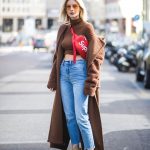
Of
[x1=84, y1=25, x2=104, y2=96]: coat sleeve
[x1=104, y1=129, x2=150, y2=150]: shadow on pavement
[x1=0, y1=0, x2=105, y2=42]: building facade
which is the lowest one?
[x1=104, y1=129, x2=150, y2=150]: shadow on pavement

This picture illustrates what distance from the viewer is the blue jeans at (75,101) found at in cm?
604

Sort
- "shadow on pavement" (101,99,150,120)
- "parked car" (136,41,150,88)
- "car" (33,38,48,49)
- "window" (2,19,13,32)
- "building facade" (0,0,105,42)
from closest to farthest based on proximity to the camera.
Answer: "shadow on pavement" (101,99,150,120) → "parked car" (136,41,150,88) → "car" (33,38,48,49) → "building facade" (0,0,105,42) → "window" (2,19,13,32)

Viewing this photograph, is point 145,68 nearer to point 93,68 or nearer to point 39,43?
point 93,68

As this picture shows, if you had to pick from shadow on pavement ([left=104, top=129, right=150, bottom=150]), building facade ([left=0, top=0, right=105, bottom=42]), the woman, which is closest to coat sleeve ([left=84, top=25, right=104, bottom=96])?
the woman

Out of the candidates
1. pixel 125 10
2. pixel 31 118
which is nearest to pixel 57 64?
pixel 31 118

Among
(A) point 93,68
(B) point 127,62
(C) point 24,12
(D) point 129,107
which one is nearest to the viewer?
(A) point 93,68

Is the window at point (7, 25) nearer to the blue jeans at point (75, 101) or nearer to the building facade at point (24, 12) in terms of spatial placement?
the building facade at point (24, 12)

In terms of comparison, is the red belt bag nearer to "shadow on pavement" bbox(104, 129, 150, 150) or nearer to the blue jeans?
the blue jeans

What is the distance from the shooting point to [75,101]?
607 centimetres

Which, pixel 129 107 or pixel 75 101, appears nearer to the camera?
pixel 75 101

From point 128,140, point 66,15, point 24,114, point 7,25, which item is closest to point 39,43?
point 24,114

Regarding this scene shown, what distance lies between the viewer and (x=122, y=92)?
1466 cm

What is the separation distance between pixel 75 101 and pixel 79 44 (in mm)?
557

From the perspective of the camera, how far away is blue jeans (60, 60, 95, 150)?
6.04 meters
